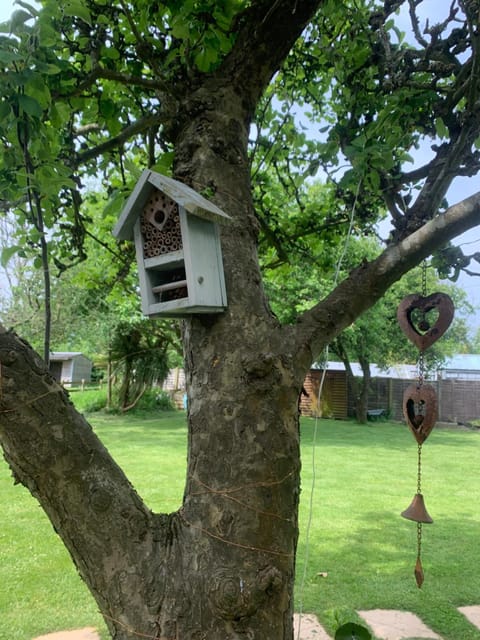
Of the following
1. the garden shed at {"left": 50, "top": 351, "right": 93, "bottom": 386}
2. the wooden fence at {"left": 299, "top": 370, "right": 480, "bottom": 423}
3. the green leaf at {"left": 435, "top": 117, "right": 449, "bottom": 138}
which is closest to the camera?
the green leaf at {"left": 435, "top": 117, "right": 449, "bottom": 138}

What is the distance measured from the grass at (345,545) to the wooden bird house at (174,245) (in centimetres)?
130

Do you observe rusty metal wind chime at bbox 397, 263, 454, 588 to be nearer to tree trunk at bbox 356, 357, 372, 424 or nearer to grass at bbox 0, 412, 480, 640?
grass at bbox 0, 412, 480, 640

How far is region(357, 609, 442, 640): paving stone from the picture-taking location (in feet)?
9.87

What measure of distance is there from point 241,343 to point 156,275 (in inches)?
15.4

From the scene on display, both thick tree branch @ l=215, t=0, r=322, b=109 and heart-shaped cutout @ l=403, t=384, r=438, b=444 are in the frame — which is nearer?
thick tree branch @ l=215, t=0, r=322, b=109

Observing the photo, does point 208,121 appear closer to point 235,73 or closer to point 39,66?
point 235,73

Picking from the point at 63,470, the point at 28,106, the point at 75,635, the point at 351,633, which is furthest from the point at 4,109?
the point at 75,635

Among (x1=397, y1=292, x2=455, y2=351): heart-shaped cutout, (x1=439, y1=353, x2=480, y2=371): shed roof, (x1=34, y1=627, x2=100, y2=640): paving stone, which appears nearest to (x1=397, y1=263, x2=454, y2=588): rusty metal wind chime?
(x1=397, y1=292, x2=455, y2=351): heart-shaped cutout

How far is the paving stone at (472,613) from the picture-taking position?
10.7ft

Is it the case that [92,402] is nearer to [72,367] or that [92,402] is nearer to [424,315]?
[424,315]

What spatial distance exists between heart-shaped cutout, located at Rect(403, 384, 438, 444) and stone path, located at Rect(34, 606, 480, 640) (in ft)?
5.27

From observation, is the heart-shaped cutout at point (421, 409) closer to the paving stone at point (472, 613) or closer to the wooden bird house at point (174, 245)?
the wooden bird house at point (174, 245)

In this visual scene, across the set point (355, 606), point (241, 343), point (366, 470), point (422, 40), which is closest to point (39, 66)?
point (241, 343)

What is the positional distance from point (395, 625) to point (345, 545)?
1.52 m
